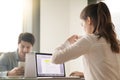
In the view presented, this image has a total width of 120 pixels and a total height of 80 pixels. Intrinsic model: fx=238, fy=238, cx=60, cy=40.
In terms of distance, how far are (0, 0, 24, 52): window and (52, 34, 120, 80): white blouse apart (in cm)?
217

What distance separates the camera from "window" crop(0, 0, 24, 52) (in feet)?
11.5

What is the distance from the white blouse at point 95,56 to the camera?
143 centimetres

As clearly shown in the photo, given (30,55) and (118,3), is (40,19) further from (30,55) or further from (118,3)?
(30,55)

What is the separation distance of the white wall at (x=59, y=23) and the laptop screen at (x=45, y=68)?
1.71 meters

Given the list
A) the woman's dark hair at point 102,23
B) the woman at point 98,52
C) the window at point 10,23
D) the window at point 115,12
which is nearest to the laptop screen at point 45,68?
the woman at point 98,52

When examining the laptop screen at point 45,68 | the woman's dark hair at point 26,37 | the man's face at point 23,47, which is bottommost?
the laptop screen at point 45,68

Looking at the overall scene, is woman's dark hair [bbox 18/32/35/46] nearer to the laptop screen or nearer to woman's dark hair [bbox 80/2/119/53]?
the laptop screen

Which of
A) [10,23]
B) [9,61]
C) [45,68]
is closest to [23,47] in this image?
[9,61]

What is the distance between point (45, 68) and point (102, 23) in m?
0.68

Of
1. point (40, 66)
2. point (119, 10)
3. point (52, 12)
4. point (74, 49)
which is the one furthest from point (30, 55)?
point (52, 12)

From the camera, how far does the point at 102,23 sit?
151cm

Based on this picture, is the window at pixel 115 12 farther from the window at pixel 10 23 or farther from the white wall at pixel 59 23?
the window at pixel 10 23

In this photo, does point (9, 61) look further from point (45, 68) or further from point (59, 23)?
point (59, 23)

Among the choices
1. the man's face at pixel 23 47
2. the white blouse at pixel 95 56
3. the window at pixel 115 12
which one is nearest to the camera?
the white blouse at pixel 95 56
